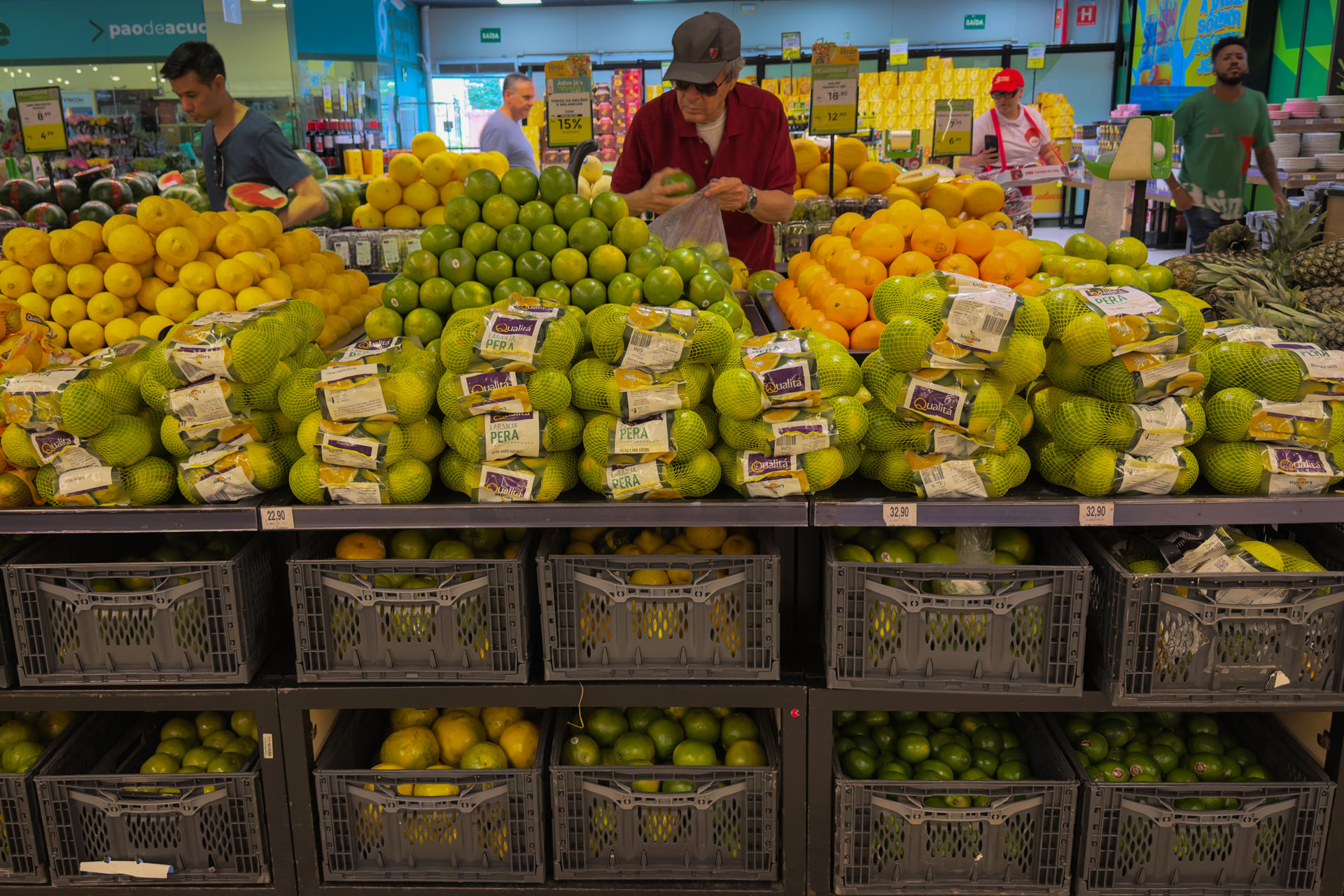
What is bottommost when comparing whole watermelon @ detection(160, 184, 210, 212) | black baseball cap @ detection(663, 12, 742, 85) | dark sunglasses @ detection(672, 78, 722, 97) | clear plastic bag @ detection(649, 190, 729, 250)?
clear plastic bag @ detection(649, 190, 729, 250)

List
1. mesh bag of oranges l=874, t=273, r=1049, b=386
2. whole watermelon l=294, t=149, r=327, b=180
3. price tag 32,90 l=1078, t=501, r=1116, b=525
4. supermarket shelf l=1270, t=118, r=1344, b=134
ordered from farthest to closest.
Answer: supermarket shelf l=1270, t=118, r=1344, b=134, whole watermelon l=294, t=149, r=327, b=180, price tag 32,90 l=1078, t=501, r=1116, b=525, mesh bag of oranges l=874, t=273, r=1049, b=386

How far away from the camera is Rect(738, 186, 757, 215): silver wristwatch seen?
3180 mm

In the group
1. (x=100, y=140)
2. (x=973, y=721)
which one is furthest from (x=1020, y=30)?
(x=973, y=721)

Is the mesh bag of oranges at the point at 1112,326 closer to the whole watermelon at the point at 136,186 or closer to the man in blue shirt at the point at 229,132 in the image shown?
the man in blue shirt at the point at 229,132

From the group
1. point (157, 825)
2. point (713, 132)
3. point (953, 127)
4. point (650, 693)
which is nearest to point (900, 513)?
point (650, 693)

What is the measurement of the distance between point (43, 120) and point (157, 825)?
293cm

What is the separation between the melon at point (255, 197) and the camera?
10.1 ft

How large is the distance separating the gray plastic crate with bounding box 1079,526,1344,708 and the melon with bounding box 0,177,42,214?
4.89 m

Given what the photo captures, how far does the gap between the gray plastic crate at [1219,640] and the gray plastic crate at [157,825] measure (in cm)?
195

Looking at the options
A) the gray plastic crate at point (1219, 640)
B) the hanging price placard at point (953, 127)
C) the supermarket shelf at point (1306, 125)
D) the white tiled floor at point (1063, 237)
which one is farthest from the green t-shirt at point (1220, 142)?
the gray plastic crate at point (1219, 640)

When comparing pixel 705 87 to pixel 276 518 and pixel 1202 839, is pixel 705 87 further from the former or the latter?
pixel 1202 839

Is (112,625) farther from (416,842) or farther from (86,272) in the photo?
(86,272)

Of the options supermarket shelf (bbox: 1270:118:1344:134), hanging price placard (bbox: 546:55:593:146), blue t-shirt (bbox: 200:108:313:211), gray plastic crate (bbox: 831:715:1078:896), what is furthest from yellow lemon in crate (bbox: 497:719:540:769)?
supermarket shelf (bbox: 1270:118:1344:134)

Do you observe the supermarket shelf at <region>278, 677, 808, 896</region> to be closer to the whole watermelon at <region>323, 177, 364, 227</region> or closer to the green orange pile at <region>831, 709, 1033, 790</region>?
the green orange pile at <region>831, 709, 1033, 790</region>
